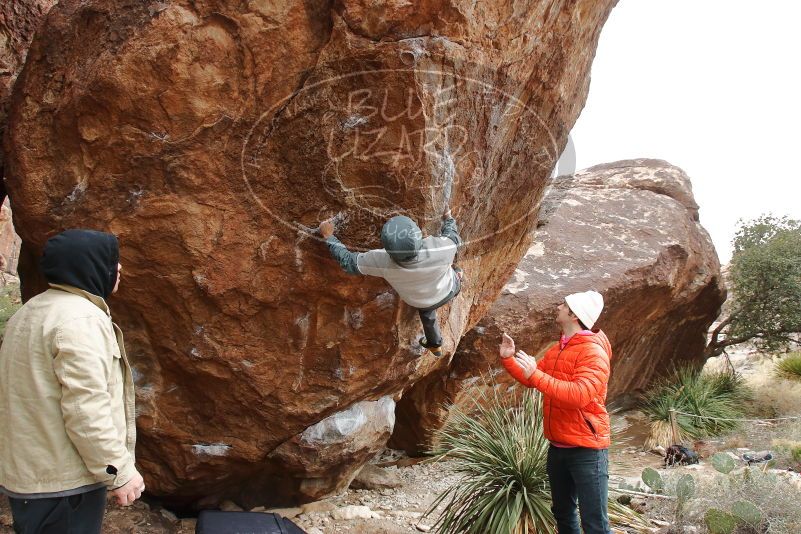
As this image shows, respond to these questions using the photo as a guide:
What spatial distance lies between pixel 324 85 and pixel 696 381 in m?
8.91

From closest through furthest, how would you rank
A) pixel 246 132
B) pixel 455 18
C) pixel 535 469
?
pixel 455 18
pixel 246 132
pixel 535 469

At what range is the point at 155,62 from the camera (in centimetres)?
360

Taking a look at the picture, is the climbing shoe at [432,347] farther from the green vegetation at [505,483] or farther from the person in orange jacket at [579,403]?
the green vegetation at [505,483]

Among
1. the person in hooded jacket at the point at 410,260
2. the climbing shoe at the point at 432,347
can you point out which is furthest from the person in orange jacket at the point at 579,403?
the climbing shoe at the point at 432,347

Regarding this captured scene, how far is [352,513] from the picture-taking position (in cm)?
580

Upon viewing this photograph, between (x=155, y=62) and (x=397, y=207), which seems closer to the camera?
(x=155, y=62)

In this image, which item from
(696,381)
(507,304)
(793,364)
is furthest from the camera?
(793,364)

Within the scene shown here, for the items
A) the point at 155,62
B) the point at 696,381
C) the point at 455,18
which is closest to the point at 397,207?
the point at 455,18

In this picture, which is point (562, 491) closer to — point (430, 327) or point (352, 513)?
point (430, 327)

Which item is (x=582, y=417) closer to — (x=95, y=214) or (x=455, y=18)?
(x=455, y=18)

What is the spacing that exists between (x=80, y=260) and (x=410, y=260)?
5.66 ft

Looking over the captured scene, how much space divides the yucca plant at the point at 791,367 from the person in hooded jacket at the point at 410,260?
10.2 meters

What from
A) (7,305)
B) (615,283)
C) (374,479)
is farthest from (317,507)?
(7,305)

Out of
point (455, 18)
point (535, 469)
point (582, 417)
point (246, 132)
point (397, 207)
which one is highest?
point (455, 18)
